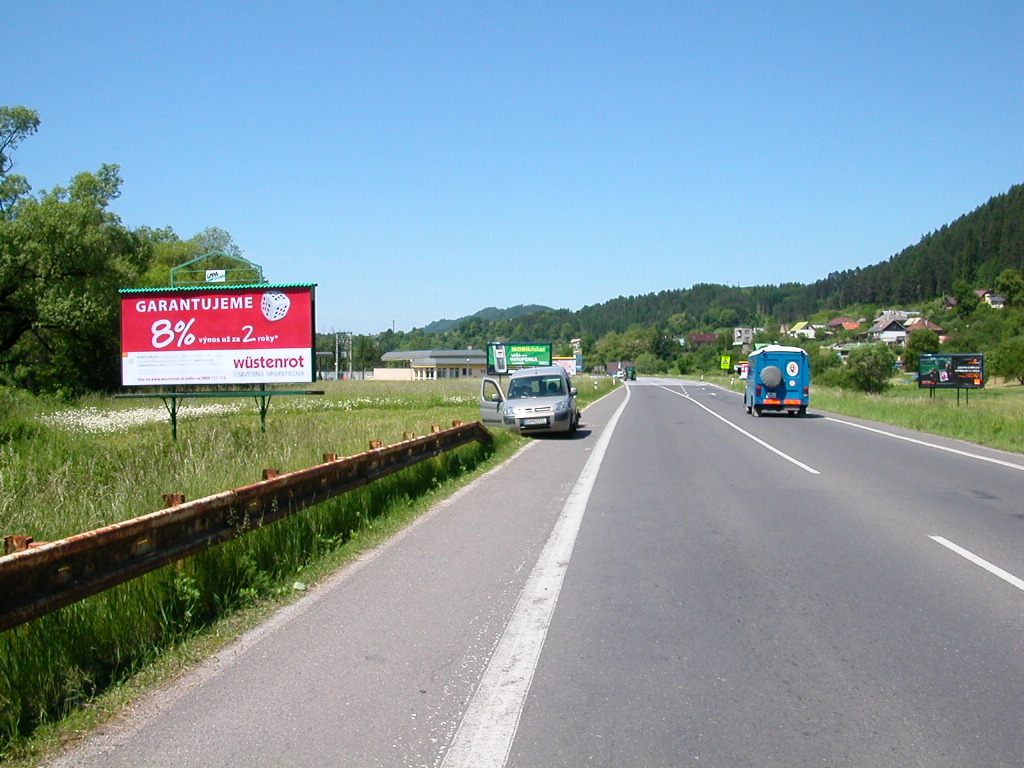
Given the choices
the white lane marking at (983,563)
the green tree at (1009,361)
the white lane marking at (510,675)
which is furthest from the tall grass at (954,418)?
the green tree at (1009,361)

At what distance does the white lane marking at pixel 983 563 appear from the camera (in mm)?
7320

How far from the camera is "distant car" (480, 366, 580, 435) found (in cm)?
2284

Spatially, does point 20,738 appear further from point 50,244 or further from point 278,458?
point 50,244

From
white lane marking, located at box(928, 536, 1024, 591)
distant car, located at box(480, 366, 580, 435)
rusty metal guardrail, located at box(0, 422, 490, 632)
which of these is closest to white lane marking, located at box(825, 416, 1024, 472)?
white lane marking, located at box(928, 536, 1024, 591)

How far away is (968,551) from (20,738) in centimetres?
789

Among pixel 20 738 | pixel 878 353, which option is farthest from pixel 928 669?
pixel 878 353

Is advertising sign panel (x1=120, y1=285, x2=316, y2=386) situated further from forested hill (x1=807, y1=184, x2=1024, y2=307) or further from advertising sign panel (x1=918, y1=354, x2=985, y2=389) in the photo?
forested hill (x1=807, y1=184, x2=1024, y2=307)

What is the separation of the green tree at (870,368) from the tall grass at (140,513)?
4871cm

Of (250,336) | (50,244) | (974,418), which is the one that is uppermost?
(50,244)

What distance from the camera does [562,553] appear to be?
337 inches

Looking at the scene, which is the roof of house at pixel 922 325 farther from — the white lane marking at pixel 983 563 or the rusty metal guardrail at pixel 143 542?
the rusty metal guardrail at pixel 143 542

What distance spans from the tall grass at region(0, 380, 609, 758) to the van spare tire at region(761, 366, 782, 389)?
17.9 meters

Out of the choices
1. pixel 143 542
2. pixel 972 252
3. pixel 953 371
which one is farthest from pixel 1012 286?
pixel 143 542

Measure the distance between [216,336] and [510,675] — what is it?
14.2 m
